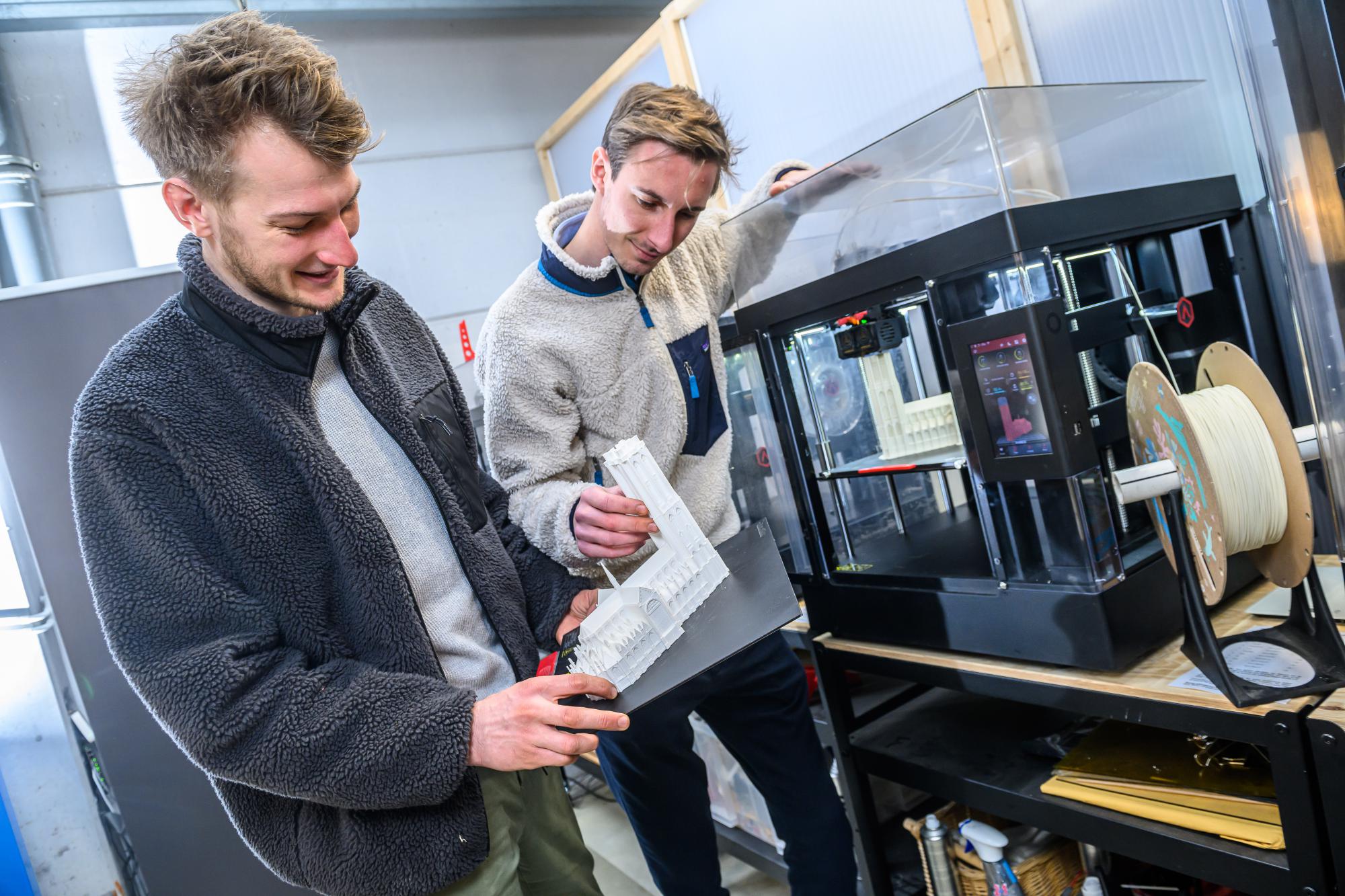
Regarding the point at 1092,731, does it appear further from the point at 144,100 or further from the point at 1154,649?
the point at 144,100

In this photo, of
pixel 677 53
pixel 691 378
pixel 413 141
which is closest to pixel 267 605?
pixel 691 378

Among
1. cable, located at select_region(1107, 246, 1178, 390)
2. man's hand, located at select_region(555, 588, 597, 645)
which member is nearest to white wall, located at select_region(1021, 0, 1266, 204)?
cable, located at select_region(1107, 246, 1178, 390)

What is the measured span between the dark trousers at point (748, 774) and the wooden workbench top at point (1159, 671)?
0.79ft

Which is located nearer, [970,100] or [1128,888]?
[970,100]

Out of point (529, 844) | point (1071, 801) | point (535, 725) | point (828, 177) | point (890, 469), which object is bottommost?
point (1071, 801)

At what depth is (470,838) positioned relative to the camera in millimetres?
945

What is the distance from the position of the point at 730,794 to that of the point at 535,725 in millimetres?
1439

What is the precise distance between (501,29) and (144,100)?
3.39 meters

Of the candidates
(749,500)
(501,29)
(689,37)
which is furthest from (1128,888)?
(501,29)

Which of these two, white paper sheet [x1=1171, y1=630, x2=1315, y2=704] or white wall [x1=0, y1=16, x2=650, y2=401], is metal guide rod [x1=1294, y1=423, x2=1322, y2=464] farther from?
white wall [x1=0, y1=16, x2=650, y2=401]

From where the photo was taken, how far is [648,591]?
1.02 meters

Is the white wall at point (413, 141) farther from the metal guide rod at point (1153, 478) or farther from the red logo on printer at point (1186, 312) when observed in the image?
the metal guide rod at point (1153, 478)

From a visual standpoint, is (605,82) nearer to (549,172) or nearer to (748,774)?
(549,172)

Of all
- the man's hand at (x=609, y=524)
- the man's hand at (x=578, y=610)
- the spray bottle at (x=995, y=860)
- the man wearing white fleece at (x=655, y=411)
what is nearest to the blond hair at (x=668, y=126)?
the man wearing white fleece at (x=655, y=411)
